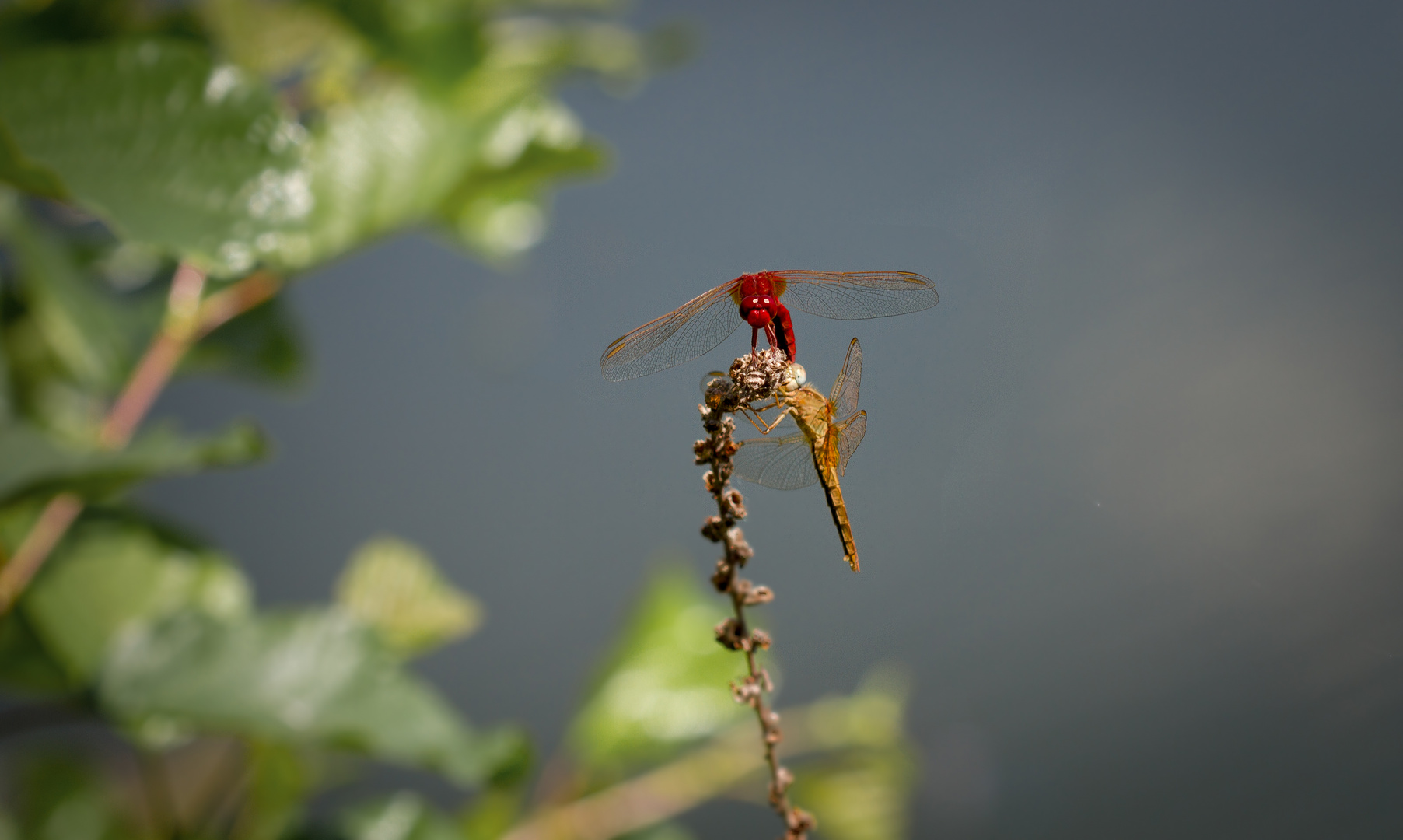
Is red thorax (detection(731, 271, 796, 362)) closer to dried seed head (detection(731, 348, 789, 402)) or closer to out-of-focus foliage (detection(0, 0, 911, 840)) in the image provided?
dried seed head (detection(731, 348, 789, 402))

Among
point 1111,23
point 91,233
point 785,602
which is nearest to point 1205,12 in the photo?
point 1111,23

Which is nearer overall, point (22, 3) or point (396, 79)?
point (22, 3)

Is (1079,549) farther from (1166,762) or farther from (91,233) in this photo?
(91,233)

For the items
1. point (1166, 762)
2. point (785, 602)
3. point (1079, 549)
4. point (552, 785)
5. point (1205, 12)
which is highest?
point (1205, 12)

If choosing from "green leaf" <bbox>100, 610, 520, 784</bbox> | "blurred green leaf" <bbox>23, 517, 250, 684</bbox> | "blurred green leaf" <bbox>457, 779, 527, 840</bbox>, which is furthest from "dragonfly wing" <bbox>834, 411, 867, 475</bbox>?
"blurred green leaf" <bbox>457, 779, 527, 840</bbox>

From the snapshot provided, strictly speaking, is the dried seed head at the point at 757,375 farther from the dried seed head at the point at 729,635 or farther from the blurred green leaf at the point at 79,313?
the blurred green leaf at the point at 79,313

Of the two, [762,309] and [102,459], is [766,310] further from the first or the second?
[102,459]
